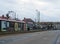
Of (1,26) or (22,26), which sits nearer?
(1,26)

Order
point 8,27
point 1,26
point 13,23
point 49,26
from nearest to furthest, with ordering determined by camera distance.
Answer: point 1,26 < point 8,27 < point 13,23 < point 49,26

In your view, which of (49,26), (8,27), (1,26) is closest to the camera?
(1,26)

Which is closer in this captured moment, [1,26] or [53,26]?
[1,26]

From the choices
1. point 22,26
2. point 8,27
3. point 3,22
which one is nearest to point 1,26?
point 3,22

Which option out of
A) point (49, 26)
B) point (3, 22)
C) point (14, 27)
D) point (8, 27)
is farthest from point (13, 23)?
point (49, 26)

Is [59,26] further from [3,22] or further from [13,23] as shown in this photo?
[3,22]

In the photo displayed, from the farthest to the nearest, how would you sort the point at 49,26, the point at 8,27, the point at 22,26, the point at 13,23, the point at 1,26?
the point at 49,26, the point at 22,26, the point at 13,23, the point at 8,27, the point at 1,26

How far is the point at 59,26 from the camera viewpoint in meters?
188

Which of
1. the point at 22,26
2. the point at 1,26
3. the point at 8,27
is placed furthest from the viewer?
the point at 22,26

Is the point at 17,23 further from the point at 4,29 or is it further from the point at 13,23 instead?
the point at 4,29

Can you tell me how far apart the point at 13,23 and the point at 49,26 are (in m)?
100

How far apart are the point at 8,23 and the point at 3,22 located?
22.6 ft

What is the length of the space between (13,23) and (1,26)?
1458 centimetres

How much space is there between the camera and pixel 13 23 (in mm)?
84375
